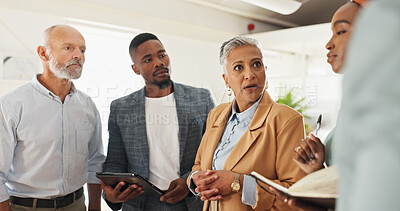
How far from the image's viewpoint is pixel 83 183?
1761 millimetres

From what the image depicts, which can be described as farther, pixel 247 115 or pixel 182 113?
pixel 182 113

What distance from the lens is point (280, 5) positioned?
184cm

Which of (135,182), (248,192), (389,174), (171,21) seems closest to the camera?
(389,174)

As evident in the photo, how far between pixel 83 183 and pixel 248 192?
3.53 ft

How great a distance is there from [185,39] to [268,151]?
107cm

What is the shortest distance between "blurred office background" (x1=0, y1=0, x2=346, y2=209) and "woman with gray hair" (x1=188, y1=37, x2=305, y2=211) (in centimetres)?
39

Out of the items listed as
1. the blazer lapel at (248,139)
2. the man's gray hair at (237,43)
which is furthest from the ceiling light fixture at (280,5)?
the blazer lapel at (248,139)

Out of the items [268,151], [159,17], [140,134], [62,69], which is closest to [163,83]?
[140,134]

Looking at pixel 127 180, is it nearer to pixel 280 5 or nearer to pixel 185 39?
pixel 185 39

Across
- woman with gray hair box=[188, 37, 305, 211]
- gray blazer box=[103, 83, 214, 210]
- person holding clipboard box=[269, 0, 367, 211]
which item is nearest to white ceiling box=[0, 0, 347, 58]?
gray blazer box=[103, 83, 214, 210]

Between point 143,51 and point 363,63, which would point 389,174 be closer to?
point 363,63

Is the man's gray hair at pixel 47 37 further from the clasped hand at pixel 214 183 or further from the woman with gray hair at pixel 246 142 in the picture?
the clasped hand at pixel 214 183

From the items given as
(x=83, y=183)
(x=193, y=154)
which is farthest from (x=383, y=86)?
(x=83, y=183)

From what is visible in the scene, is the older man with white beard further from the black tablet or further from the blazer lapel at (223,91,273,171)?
the blazer lapel at (223,91,273,171)
